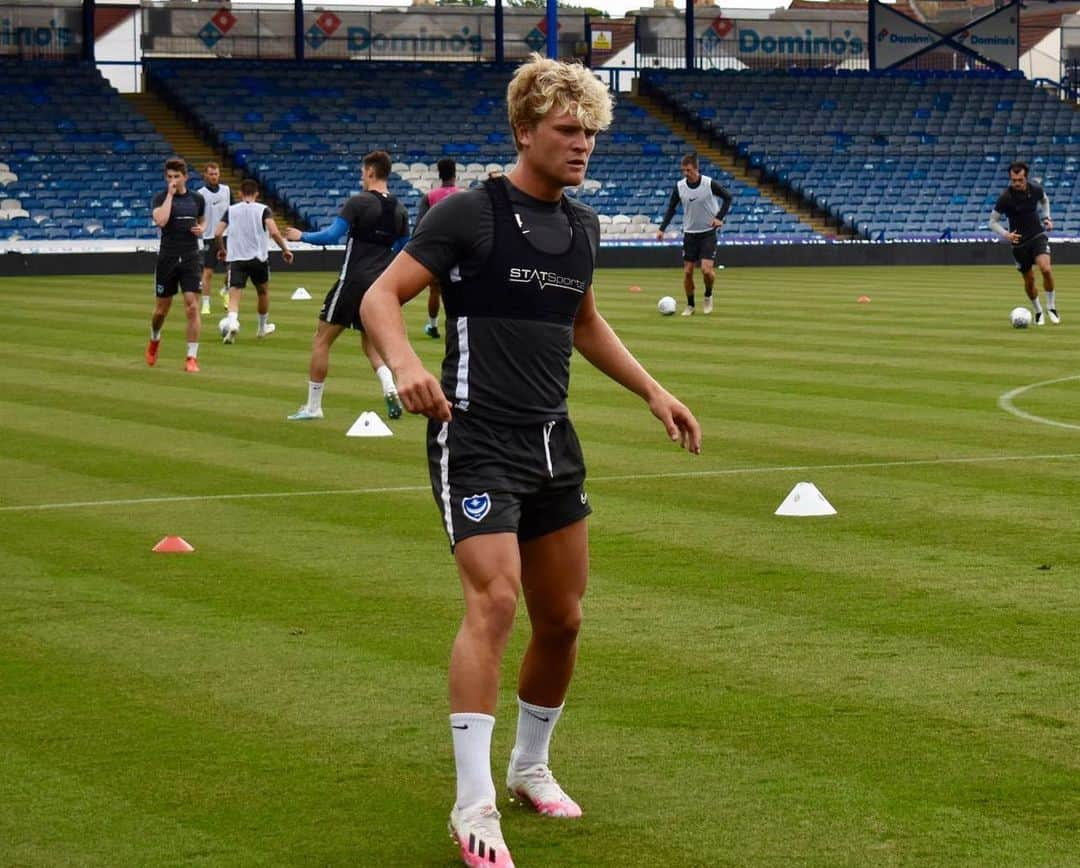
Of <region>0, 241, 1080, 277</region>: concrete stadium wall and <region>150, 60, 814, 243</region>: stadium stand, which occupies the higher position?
<region>150, 60, 814, 243</region>: stadium stand

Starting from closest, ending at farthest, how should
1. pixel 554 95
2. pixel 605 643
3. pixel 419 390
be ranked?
pixel 419 390
pixel 554 95
pixel 605 643

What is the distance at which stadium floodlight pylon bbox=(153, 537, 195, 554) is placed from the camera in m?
10.5

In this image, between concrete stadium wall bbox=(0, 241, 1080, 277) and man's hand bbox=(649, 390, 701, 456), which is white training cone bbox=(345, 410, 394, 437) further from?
concrete stadium wall bbox=(0, 241, 1080, 277)

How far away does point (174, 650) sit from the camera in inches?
319

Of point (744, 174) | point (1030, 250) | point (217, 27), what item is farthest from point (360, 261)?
point (217, 27)

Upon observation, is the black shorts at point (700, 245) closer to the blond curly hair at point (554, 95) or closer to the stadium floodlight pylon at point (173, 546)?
the stadium floodlight pylon at point (173, 546)

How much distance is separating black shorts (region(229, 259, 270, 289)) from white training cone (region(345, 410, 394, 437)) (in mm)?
10653

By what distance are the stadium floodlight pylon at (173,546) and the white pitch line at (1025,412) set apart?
783cm

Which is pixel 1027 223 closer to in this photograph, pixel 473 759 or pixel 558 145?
pixel 558 145

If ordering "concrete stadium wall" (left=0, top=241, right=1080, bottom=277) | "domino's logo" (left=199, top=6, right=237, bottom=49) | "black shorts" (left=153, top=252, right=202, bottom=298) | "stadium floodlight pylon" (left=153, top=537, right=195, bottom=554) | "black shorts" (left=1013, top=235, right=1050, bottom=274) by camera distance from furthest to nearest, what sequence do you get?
1. "domino's logo" (left=199, top=6, right=237, bottom=49)
2. "concrete stadium wall" (left=0, top=241, right=1080, bottom=277)
3. "black shorts" (left=1013, top=235, right=1050, bottom=274)
4. "black shorts" (left=153, top=252, right=202, bottom=298)
5. "stadium floodlight pylon" (left=153, top=537, right=195, bottom=554)

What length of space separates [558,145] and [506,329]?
0.54m

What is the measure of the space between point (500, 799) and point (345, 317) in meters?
11.0

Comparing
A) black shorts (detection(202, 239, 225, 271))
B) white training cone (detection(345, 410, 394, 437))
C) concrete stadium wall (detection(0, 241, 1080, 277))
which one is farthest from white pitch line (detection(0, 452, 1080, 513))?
concrete stadium wall (detection(0, 241, 1080, 277))

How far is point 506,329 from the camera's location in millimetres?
5703
